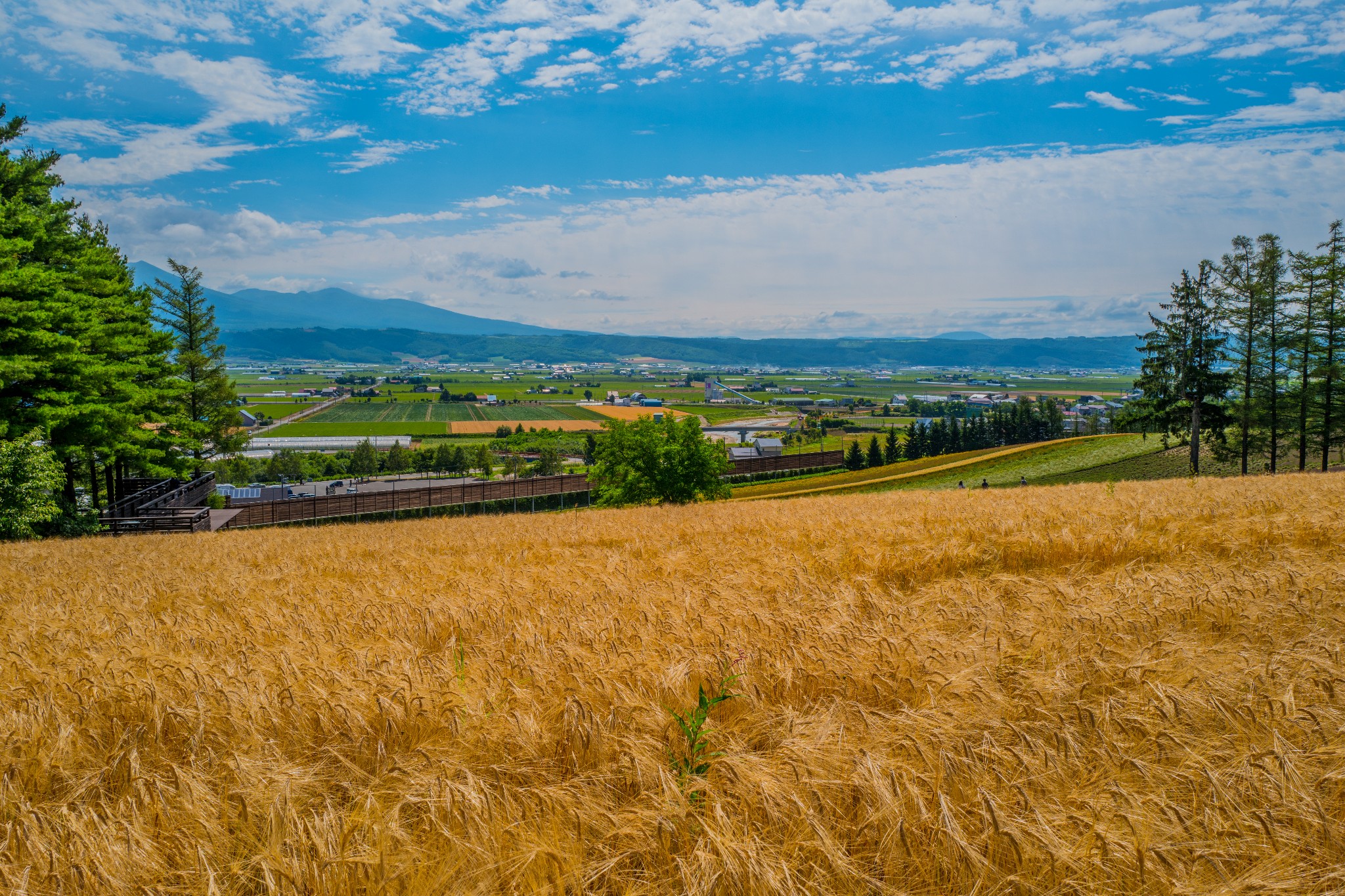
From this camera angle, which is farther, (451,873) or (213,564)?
(213,564)

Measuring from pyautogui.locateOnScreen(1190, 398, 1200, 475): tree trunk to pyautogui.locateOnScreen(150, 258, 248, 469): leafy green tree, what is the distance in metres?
66.1

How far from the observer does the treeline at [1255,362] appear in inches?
1702

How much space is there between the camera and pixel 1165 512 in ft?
31.0

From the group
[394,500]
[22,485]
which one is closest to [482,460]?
[394,500]

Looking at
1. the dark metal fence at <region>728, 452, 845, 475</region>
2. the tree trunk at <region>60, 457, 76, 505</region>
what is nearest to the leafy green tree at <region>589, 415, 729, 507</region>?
the tree trunk at <region>60, 457, 76, 505</region>

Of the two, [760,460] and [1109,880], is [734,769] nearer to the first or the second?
[1109,880]

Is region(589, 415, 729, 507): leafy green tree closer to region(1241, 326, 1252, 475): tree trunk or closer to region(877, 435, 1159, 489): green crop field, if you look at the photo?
region(877, 435, 1159, 489): green crop field

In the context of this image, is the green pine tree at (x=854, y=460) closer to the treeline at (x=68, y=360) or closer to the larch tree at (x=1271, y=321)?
the larch tree at (x=1271, y=321)

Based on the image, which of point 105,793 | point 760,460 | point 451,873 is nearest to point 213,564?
point 105,793

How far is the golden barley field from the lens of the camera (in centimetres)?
243

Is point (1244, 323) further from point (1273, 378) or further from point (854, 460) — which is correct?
point (854, 460)

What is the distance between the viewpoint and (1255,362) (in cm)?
4631

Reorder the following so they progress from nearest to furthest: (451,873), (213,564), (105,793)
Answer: (451,873)
(105,793)
(213,564)

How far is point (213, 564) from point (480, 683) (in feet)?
28.9
